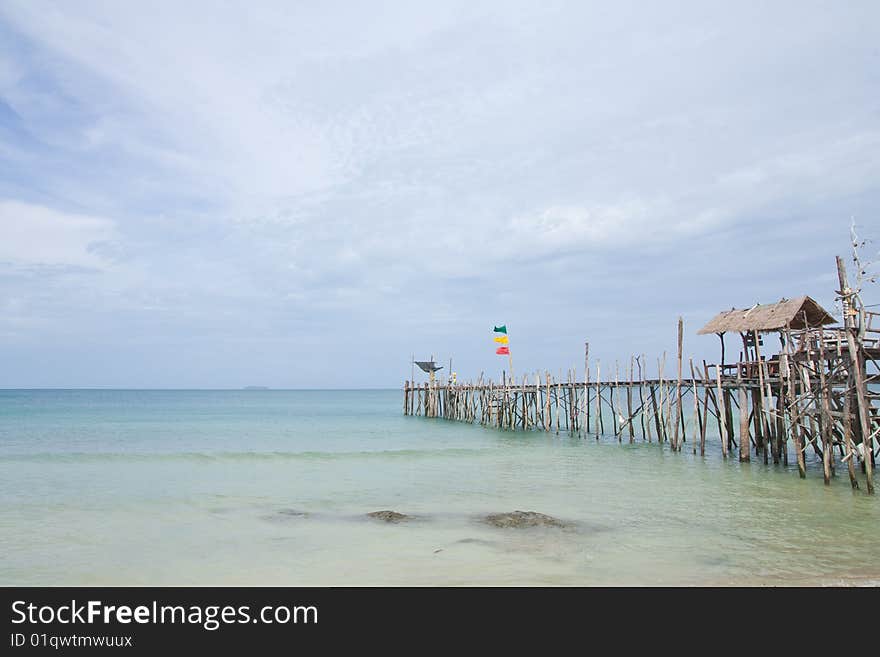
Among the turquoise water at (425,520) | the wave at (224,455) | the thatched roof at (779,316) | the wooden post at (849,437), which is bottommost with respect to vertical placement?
the turquoise water at (425,520)

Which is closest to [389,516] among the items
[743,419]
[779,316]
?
[743,419]

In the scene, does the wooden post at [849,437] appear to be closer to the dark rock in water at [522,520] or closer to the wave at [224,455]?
the dark rock in water at [522,520]

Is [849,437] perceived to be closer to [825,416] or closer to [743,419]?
[825,416]

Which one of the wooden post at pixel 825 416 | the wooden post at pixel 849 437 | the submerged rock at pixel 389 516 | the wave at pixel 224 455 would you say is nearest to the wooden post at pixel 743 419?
the wooden post at pixel 825 416

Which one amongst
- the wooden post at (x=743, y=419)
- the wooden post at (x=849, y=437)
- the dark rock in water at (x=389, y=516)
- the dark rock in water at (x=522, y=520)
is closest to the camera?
the dark rock in water at (x=522, y=520)

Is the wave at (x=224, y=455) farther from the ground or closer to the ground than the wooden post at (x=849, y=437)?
closer to the ground

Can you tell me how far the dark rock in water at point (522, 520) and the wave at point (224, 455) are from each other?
1082 cm

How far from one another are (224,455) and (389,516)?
12692 millimetres

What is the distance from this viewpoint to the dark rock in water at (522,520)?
10.8 meters

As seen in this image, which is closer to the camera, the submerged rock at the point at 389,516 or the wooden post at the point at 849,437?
the submerged rock at the point at 389,516
